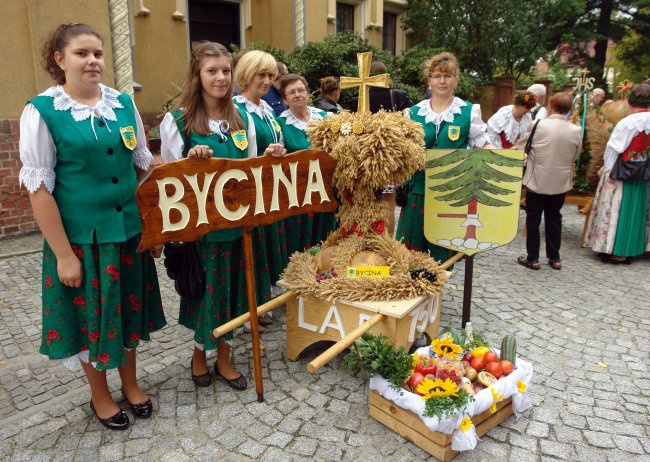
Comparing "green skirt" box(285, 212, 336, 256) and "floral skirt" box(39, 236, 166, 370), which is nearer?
"floral skirt" box(39, 236, 166, 370)

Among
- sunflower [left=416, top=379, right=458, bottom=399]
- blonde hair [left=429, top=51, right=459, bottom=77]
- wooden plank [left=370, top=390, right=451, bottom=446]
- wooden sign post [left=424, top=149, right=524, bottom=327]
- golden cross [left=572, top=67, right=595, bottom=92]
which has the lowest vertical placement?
wooden plank [left=370, top=390, right=451, bottom=446]

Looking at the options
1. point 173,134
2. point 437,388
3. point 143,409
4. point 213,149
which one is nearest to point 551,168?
point 437,388

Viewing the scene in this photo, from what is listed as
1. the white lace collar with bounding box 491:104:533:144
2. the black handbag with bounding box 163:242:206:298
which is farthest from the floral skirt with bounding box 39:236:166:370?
the white lace collar with bounding box 491:104:533:144

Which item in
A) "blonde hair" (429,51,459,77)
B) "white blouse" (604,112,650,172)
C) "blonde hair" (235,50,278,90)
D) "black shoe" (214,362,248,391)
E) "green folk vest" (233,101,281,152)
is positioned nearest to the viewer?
"black shoe" (214,362,248,391)

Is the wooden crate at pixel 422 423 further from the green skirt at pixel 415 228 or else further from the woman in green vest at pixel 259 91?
the woman in green vest at pixel 259 91

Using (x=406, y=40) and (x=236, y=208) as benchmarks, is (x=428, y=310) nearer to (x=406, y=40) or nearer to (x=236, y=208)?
(x=236, y=208)

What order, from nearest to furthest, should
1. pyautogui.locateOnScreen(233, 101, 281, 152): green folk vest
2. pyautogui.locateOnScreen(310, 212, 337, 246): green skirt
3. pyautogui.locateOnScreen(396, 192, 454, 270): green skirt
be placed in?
pyautogui.locateOnScreen(233, 101, 281, 152): green folk vest < pyautogui.locateOnScreen(396, 192, 454, 270): green skirt < pyautogui.locateOnScreen(310, 212, 337, 246): green skirt

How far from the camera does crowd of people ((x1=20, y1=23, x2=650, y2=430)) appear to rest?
87.0 inches

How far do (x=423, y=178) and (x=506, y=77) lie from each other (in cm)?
1178

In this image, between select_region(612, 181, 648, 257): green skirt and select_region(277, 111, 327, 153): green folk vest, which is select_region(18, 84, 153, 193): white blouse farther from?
select_region(612, 181, 648, 257): green skirt

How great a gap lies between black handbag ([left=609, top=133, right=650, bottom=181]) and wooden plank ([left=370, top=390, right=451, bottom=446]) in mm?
4405

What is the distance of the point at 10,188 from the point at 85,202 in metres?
4.61

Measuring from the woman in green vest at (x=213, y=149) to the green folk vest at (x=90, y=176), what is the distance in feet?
1.07

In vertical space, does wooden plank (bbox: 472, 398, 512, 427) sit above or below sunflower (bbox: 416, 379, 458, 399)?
below
